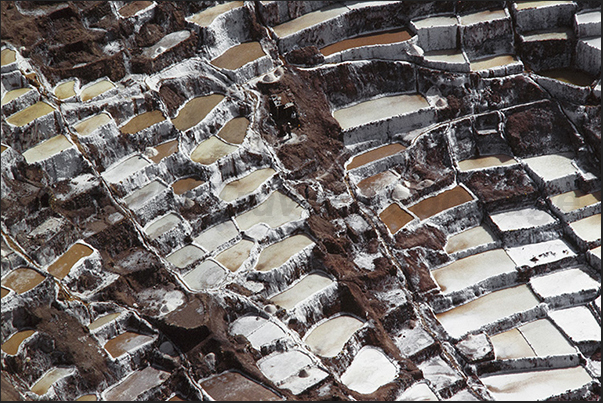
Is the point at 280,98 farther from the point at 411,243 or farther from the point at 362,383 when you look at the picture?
the point at 362,383

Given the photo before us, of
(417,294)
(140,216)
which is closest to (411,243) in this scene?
(417,294)

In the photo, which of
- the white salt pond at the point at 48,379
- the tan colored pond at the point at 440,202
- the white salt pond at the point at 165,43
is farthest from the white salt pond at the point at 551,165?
the white salt pond at the point at 48,379

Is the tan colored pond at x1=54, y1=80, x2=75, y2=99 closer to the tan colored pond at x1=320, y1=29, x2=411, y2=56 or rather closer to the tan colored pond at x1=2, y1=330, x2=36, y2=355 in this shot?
the tan colored pond at x1=2, y1=330, x2=36, y2=355

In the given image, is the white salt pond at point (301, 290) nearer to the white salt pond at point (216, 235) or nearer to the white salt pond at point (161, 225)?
the white salt pond at point (216, 235)

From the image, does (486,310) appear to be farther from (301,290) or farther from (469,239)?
(301,290)

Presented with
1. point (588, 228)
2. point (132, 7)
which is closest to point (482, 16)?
point (588, 228)

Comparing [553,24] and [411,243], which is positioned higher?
[553,24]

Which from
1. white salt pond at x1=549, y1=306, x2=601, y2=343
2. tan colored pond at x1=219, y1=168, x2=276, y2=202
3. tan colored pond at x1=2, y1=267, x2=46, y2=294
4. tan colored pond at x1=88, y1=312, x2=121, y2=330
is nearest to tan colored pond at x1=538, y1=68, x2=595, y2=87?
white salt pond at x1=549, y1=306, x2=601, y2=343
